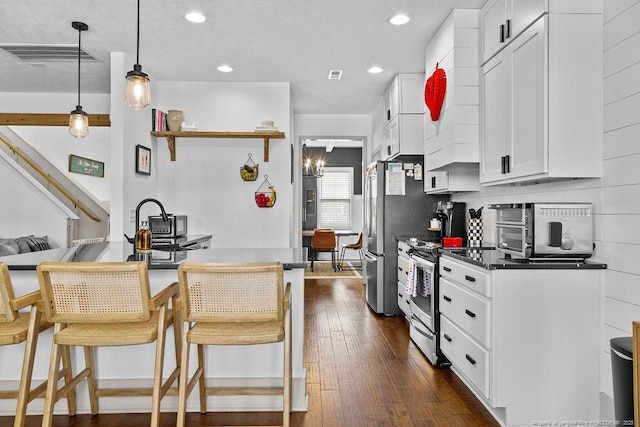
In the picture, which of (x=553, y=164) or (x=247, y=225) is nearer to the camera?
(x=553, y=164)

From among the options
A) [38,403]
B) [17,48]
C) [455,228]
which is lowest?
[38,403]

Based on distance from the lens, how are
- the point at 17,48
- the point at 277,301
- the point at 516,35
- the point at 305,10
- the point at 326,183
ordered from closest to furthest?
the point at 277,301
the point at 516,35
the point at 305,10
the point at 17,48
the point at 326,183

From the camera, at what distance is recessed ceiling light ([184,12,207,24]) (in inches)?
128

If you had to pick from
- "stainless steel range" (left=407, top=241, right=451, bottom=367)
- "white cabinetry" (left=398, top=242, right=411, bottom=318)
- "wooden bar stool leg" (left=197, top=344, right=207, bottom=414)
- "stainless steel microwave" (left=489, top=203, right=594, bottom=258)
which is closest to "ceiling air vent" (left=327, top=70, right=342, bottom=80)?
"white cabinetry" (left=398, top=242, right=411, bottom=318)

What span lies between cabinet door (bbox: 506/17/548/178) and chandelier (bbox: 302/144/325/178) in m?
6.68

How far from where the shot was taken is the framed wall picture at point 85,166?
623 centimetres

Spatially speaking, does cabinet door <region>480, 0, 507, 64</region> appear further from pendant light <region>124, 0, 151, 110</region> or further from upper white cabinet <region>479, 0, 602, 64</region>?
pendant light <region>124, 0, 151, 110</region>

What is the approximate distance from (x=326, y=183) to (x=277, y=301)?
792 cm

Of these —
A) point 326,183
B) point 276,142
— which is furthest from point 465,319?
point 326,183

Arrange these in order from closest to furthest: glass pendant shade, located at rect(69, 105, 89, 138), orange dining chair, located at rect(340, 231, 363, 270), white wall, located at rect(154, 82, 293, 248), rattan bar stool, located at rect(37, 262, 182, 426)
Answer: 1. rattan bar stool, located at rect(37, 262, 182, 426)
2. glass pendant shade, located at rect(69, 105, 89, 138)
3. white wall, located at rect(154, 82, 293, 248)
4. orange dining chair, located at rect(340, 231, 363, 270)

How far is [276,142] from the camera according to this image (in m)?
5.06

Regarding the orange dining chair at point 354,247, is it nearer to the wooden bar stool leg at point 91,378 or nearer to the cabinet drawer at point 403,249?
the cabinet drawer at point 403,249

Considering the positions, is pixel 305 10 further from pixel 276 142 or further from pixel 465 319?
pixel 465 319

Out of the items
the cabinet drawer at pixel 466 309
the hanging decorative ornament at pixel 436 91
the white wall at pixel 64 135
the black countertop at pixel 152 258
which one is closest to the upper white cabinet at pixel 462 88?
the hanging decorative ornament at pixel 436 91
